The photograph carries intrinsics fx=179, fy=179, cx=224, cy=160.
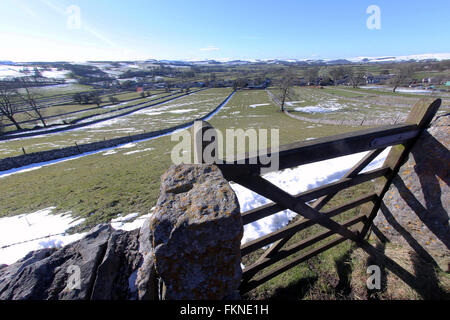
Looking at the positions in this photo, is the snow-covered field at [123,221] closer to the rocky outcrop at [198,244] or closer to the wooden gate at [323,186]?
the wooden gate at [323,186]

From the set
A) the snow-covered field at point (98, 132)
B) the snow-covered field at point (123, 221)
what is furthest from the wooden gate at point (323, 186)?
the snow-covered field at point (98, 132)

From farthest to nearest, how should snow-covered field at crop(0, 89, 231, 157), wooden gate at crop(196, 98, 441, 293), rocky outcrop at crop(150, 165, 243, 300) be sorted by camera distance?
snow-covered field at crop(0, 89, 231, 157) → wooden gate at crop(196, 98, 441, 293) → rocky outcrop at crop(150, 165, 243, 300)

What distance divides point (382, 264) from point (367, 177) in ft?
5.52

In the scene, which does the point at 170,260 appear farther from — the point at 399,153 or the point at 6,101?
the point at 6,101

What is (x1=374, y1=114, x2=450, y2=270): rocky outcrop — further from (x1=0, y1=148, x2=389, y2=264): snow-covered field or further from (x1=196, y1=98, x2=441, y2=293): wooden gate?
(x1=0, y1=148, x2=389, y2=264): snow-covered field

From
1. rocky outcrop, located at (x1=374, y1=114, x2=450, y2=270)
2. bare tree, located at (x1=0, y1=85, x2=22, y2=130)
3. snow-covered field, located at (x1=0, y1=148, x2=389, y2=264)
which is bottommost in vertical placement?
snow-covered field, located at (x1=0, y1=148, x2=389, y2=264)

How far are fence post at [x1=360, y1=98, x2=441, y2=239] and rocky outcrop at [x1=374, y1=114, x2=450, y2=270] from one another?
0.09 meters

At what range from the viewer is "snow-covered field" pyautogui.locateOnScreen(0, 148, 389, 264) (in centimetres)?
494

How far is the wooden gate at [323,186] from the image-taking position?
202cm

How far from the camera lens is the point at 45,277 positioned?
64.2 inches

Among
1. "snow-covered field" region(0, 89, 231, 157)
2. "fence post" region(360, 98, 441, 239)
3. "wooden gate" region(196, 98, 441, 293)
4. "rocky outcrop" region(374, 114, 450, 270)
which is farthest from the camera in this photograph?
"snow-covered field" region(0, 89, 231, 157)

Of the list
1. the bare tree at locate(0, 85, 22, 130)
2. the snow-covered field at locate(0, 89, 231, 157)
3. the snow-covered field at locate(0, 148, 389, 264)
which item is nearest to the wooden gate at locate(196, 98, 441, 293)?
the snow-covered field at locate(0, 148, 389, 264)

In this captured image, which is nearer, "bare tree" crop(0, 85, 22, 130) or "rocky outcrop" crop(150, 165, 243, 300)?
"rocky outcrop" crop(150, 165, 243, 300)
